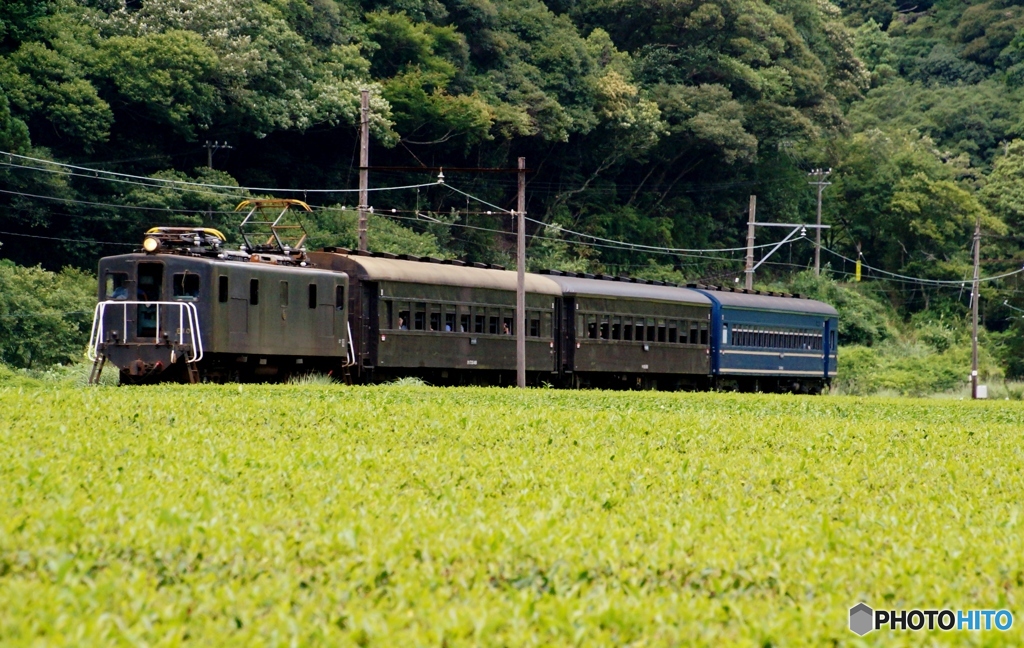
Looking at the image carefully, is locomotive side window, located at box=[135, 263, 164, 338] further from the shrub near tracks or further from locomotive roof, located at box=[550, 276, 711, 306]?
locomotive roof, located at box=[550, 276, 711, 306]

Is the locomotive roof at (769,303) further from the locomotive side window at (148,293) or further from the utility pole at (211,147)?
the locomotive side window at (148,293)

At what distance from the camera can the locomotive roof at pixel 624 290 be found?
1416 inches

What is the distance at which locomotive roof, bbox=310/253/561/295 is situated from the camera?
95.9 ft

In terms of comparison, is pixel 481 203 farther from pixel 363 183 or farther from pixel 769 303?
pixel 363 183

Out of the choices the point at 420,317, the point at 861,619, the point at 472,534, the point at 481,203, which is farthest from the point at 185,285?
the point at 481,203

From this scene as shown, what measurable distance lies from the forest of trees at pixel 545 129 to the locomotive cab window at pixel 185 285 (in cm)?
1319

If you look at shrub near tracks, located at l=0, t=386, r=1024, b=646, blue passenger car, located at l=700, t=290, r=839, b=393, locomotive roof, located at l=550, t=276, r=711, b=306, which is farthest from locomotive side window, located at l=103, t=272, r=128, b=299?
blue passenger car, located at l=700, t=290, r=839, b=393

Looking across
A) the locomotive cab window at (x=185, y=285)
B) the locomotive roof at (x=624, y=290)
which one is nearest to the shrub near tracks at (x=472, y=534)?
the locomotive cab window at (x=185, y=285)

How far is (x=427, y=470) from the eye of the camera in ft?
41.3

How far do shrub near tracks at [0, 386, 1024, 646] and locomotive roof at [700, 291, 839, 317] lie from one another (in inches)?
1000

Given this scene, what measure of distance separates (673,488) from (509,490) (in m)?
1.38

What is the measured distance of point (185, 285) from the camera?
995 inches

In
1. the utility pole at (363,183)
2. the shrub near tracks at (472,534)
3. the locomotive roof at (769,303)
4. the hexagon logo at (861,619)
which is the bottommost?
the hexagon logo at (861,619)

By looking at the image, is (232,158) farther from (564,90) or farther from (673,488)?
(673,488)
